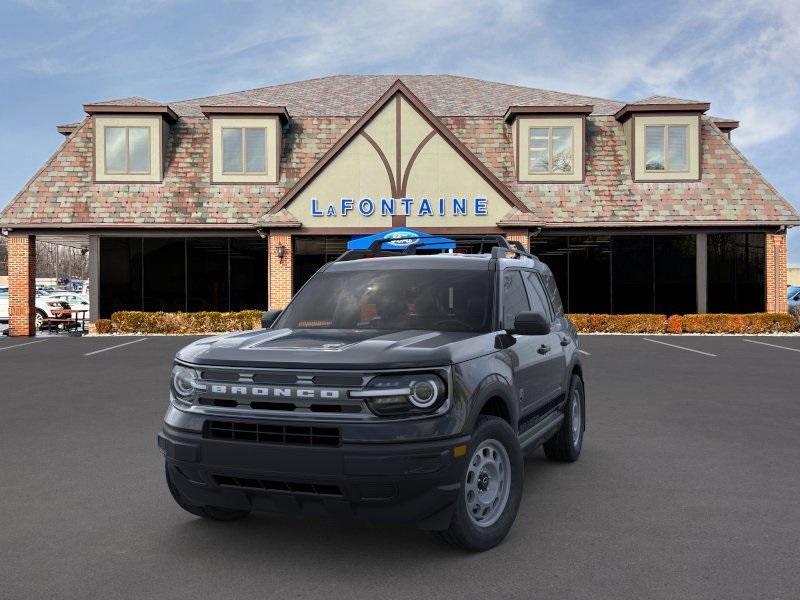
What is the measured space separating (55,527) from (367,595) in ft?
8.01

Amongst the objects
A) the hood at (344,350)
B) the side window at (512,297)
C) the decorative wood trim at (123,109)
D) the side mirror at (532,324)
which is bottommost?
the hood at (344,350)

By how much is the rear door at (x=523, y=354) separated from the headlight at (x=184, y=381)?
2135 millimetres

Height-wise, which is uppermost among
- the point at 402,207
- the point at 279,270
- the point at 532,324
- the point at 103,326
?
the point at 402,207

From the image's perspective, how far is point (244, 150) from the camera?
80.4ft

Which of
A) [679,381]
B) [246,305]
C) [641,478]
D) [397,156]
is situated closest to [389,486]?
[641,478]

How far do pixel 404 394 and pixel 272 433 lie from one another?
0.78 metres

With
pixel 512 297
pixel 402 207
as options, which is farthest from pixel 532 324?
pixel 402 207

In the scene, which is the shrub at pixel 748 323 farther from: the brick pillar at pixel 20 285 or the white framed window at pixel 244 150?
the brick pillar at pixel 20 285

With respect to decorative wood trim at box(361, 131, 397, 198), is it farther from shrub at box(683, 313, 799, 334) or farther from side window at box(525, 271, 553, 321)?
side window at box(525, 271, 553, 321)

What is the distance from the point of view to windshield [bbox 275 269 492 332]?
5.31 meters

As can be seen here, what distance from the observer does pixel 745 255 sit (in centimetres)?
2503

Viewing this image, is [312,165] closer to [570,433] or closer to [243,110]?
[243,110]

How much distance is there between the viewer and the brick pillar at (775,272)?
2444cm

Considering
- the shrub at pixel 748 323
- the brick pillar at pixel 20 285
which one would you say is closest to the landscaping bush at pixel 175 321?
the brick pillar at pixel 20 285
